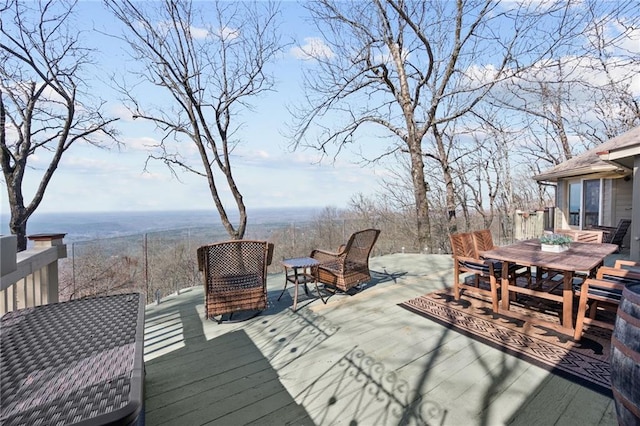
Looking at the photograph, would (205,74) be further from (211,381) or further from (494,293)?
(494,293)

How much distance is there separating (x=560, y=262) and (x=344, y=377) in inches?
96.5

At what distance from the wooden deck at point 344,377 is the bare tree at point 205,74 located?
13.6 ft

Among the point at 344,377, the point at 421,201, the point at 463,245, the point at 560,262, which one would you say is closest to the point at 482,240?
the point at 463,245

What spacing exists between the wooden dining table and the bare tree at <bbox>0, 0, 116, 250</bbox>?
33.1 feet

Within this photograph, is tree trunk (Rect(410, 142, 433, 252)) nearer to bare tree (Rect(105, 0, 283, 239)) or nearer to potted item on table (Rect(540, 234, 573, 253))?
bare tree (Rect(105, 0, 283, 239))

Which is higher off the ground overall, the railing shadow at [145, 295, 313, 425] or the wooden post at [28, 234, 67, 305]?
the wooden post at [28, 234, 67, 305]

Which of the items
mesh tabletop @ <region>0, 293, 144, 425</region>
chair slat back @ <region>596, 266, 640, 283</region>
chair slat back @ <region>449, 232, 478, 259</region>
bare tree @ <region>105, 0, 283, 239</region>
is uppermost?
bare tree @ <region>105, 0, 283, 239</region>

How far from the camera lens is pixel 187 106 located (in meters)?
6.49

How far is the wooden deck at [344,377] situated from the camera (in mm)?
1814

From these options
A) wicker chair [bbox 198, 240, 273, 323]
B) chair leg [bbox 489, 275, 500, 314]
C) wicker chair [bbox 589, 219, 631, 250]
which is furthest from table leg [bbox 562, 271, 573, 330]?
wicker chair [bbox 589, 219, 631, 250]

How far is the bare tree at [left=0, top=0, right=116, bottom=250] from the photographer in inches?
282

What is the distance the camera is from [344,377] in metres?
2.21

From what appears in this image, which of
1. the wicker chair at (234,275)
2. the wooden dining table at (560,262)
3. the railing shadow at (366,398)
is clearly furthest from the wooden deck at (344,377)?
the wooden dining table at (560,262)

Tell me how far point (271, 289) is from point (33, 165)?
909 centimetres
